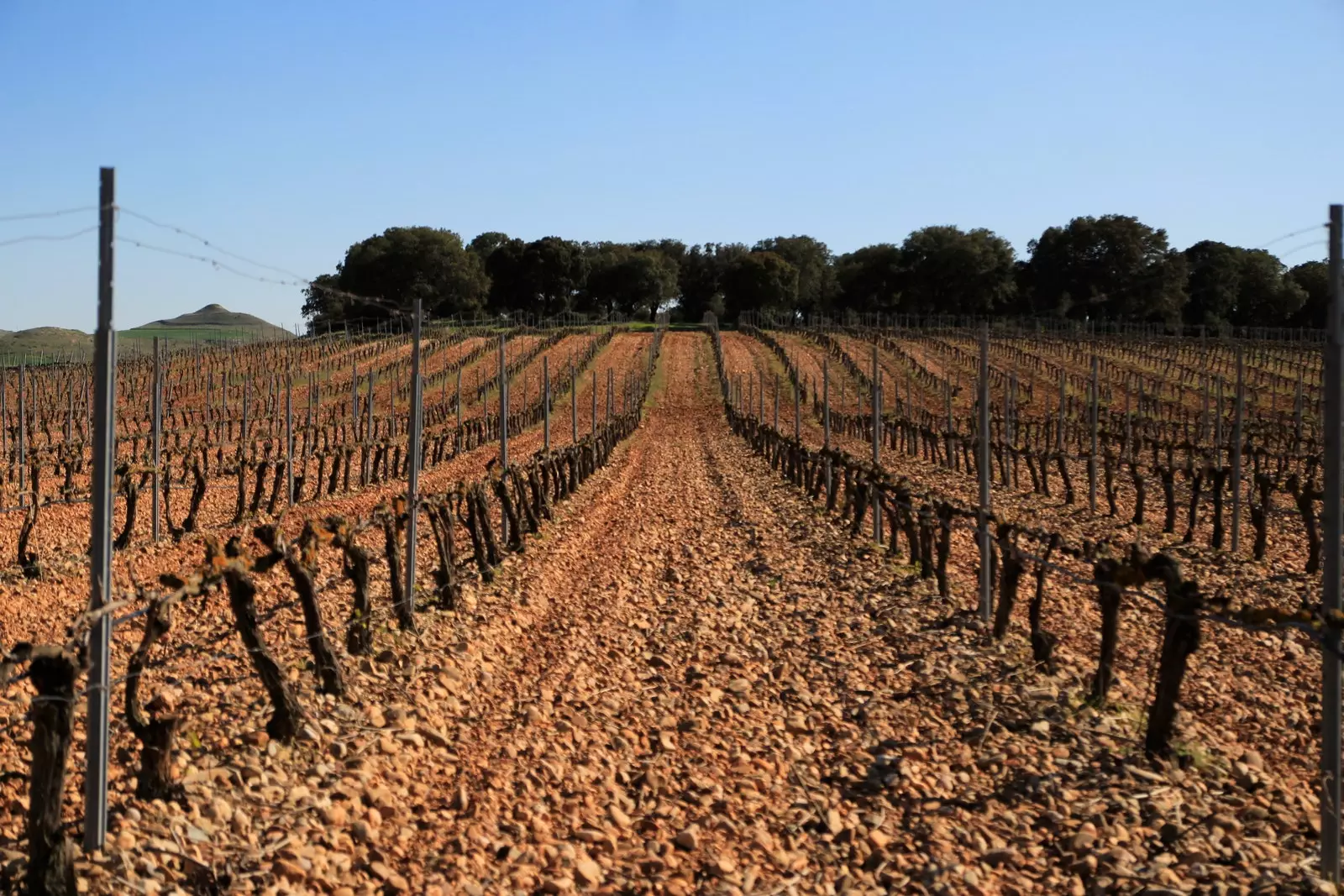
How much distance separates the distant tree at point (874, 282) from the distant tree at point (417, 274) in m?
31.2

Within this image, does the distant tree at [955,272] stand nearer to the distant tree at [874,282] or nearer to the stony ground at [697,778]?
the distant tree at [874,282]

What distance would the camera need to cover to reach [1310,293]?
8788cm

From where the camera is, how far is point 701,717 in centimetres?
775

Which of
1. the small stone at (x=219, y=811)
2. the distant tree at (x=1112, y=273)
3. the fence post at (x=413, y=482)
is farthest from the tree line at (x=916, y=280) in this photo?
the small stone at (x=219, y=811)

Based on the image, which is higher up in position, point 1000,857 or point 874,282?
point 874,282

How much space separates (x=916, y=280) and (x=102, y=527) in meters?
94.7

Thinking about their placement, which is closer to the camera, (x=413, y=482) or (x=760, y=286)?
(x=413, y=482)

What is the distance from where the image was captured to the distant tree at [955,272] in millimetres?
93312

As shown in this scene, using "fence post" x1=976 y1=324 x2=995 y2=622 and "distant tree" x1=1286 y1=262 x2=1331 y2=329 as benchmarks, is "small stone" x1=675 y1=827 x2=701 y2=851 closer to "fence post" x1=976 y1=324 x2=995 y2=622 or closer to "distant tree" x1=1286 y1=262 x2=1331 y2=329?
"fence post" x1=976 y1=324 x2=995 y2=622

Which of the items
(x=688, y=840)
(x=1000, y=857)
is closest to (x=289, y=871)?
(x=688, y=840)

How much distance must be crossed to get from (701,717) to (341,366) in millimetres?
54465

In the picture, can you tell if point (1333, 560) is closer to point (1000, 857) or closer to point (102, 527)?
point (1000, 857)

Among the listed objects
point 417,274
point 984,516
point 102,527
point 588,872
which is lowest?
point 588,872

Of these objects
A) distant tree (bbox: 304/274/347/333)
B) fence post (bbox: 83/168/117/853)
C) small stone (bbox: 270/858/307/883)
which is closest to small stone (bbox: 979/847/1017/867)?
small stone (bbox: 270/858/307/883)
